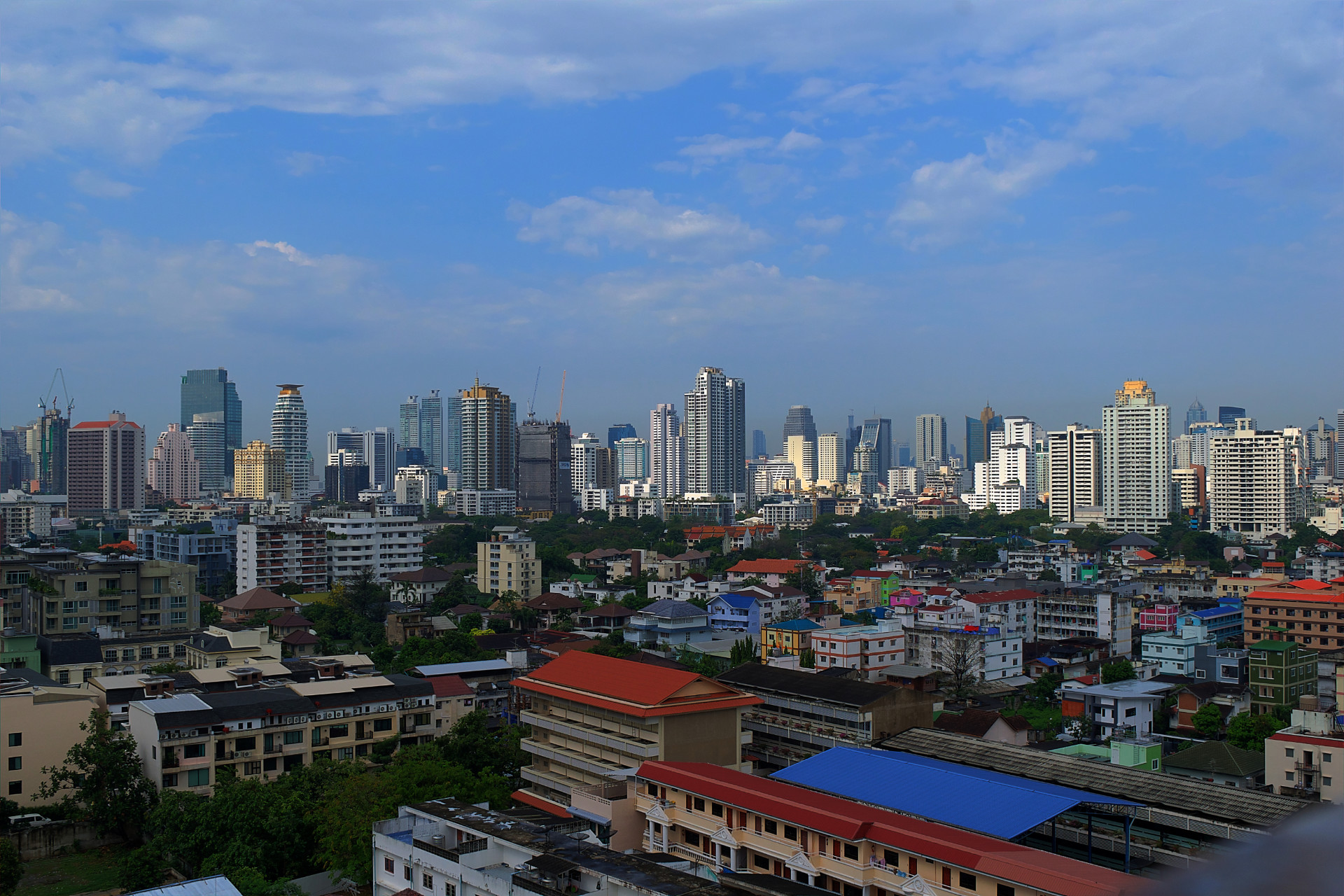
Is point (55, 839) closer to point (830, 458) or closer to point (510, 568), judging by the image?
point (510, 568)

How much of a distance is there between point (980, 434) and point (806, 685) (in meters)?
56.8

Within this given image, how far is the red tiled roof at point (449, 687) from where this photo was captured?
8344mm

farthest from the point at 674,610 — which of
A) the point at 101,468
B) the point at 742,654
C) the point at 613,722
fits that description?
the point at 101,468

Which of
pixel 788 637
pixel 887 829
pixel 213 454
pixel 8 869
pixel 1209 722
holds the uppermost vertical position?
pixel 213 454

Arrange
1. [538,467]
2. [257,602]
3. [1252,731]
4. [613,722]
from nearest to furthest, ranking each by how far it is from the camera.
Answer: [613,722] < [1252,731] < [257,602] < [538,467]

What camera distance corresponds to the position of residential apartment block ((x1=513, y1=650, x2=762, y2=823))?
6391 mm

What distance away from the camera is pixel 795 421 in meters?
62.6

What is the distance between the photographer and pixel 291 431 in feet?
123

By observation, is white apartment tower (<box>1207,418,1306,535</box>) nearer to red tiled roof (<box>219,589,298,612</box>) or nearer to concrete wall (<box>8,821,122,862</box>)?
red tiled roof (<box>219,589,298,612</box>)

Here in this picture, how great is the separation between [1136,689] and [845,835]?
5.67 metres

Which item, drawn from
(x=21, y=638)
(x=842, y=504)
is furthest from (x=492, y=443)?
(x=21, y=638)

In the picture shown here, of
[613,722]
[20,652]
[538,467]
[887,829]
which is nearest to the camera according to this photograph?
[887,829]

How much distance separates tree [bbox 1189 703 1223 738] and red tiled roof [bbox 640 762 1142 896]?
4.75 meters

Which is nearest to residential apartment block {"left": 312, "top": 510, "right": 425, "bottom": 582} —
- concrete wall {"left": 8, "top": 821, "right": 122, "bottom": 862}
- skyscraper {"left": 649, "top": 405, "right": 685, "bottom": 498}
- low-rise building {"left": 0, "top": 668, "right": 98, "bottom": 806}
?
low-rise building {"left": 0, "top": 668, "right": 98, "bottom": 806}
